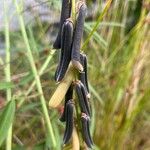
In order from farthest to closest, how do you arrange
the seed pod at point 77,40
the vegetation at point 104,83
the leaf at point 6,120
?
1. the vegetation at point 104,83
2. the leaf at point 6,120
3. the seed pod at point 77,40

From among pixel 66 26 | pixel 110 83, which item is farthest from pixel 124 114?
pixel 66 26

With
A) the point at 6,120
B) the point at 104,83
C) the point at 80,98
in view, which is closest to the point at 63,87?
the point at 80,98

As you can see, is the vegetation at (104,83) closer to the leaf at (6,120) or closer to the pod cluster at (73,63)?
the leaf at (6,120)

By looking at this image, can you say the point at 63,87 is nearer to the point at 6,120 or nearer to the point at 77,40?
the point at 77,40

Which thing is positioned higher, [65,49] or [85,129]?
[65,49]

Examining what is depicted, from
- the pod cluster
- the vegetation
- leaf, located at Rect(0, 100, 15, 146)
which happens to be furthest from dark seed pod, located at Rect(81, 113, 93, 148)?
the vegetation

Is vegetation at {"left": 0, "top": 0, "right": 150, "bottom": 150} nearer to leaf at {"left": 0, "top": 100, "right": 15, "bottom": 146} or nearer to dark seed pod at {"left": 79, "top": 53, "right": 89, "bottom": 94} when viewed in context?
leaf at {"left": 0, "top": 100, "right": 15, "bottom": 146}

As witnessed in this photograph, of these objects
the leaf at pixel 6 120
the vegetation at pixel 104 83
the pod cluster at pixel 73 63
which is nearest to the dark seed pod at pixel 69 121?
the pod cluster at pixel 73 63

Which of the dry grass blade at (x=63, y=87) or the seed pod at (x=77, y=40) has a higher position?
the seed pod at (x=77, y=40)
